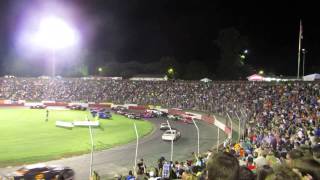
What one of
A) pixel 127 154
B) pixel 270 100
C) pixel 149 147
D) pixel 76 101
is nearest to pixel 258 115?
pixel 270 100

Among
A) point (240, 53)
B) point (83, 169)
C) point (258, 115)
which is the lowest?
point (83, 169)

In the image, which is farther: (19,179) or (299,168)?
(19,179)

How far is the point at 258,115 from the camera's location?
41.8 metres

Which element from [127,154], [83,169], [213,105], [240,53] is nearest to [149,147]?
[127,154]

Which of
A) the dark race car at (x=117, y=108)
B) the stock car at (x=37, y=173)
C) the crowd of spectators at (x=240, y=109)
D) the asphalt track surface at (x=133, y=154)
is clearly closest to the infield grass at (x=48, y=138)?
the asphalt track surface at (x=133, y=154)

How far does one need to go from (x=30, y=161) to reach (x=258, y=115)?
22122mm

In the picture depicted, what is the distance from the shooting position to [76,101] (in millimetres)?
91812

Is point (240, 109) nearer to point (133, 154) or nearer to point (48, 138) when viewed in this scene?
point (133, 154)

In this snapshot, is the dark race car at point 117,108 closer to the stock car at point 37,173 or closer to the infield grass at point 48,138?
the infield grass at point 48,138

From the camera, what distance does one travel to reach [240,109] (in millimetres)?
43188

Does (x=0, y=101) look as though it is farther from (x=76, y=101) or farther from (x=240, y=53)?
(x=240, y=53)

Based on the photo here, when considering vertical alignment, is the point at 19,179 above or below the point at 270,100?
below

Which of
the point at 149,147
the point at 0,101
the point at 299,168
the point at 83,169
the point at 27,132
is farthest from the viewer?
the point at 0,101

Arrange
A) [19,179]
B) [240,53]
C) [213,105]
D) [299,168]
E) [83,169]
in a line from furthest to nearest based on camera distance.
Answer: [240,53], [213,105], [83,169], [19,179], [299,168]
